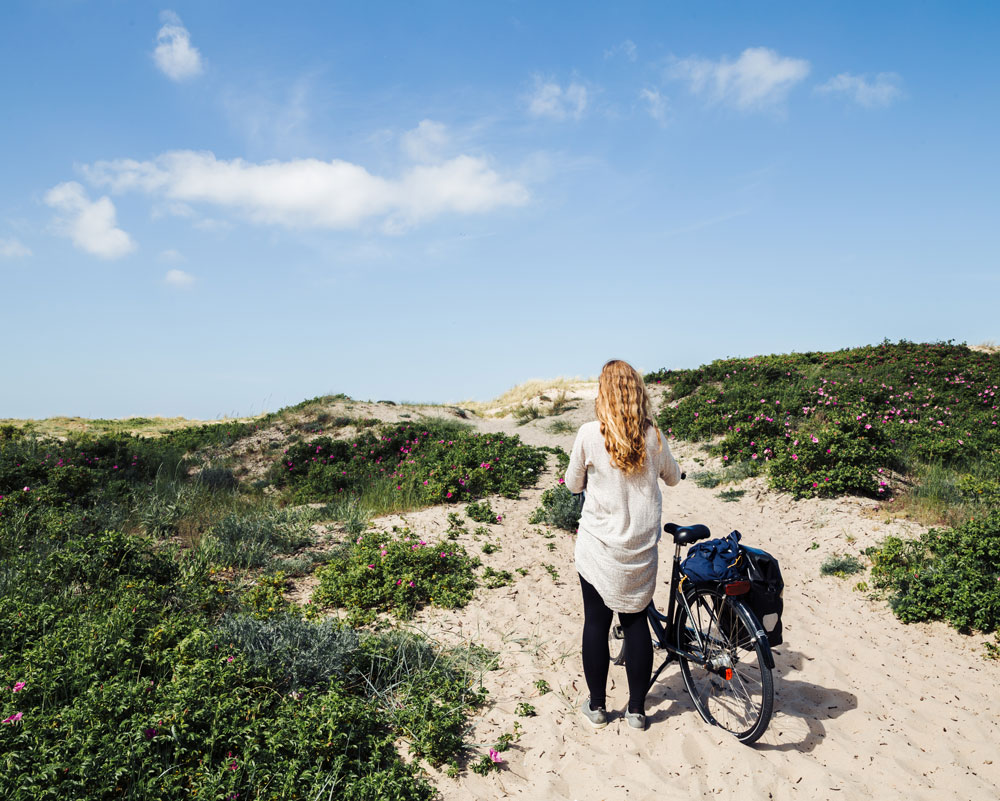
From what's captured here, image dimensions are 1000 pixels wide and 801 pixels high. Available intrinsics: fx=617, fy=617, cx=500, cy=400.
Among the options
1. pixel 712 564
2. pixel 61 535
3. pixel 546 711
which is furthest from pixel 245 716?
pixel 61 535

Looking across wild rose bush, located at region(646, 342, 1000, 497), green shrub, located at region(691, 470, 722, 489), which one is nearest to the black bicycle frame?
wild rose bush, located at region(646, 342, 1000, 497)

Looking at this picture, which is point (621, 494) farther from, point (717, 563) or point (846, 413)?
point (846, 413)

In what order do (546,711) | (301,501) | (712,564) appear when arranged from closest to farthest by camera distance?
(712,564)
(546,711)
(301,501)

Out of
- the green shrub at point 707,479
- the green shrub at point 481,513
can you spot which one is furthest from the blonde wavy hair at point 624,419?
the green shrub at point 707,479

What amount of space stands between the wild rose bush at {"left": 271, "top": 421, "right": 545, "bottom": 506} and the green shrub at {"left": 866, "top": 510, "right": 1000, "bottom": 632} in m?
5.03

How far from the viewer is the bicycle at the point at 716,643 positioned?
390 cm

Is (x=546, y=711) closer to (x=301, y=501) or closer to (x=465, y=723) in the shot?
(x=465, y=723)

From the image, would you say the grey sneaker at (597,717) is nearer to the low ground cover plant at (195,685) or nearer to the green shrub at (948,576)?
the low ground cover plant at (195,685)

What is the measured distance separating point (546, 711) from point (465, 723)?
607 mm

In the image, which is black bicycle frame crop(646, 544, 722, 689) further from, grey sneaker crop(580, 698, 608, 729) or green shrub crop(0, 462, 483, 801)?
green shrub crop(0, 462, 483, 801)

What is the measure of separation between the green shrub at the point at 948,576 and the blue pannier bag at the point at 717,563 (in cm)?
337

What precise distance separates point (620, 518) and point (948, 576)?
4.46 meters

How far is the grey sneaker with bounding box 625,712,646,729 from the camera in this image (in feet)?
13.9

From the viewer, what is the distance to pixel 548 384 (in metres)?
28.5
